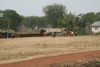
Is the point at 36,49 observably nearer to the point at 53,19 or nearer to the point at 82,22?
the point at 82,22

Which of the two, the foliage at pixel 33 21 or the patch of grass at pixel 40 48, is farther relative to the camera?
the foliage at pixel 33 21

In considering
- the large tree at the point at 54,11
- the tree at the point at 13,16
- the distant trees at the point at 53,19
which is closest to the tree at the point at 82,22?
the distant trees at the point at 53,19

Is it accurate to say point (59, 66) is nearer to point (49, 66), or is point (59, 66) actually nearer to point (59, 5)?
point (49, 66)

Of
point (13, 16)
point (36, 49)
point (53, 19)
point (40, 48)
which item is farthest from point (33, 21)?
point (36, 49)

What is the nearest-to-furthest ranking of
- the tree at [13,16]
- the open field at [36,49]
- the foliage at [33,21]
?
the open field at [36,49] → the tree at [13,16] → the foliage at [33,21]

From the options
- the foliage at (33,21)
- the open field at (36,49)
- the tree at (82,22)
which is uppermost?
the foliage at (33,21)

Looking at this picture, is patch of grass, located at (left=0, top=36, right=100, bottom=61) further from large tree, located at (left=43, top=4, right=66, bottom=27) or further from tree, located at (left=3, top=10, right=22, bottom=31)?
large tree, located at (left=43, top=4, right=66, bottom=27)

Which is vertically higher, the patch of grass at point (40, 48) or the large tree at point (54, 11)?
the large tree at point (54, 11)

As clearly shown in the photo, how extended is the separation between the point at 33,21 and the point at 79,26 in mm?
44534

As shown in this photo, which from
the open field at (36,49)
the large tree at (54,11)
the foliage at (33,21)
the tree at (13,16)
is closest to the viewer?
the open field at (36,49)

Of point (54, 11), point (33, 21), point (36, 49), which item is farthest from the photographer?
point (33, 21)

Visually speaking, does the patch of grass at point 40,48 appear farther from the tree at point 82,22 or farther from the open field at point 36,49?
the tree at point 82,22

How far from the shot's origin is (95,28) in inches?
1909

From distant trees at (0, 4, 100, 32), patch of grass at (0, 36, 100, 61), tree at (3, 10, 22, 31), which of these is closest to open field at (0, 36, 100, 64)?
patch of grass at (0, 36, 100, 61)
